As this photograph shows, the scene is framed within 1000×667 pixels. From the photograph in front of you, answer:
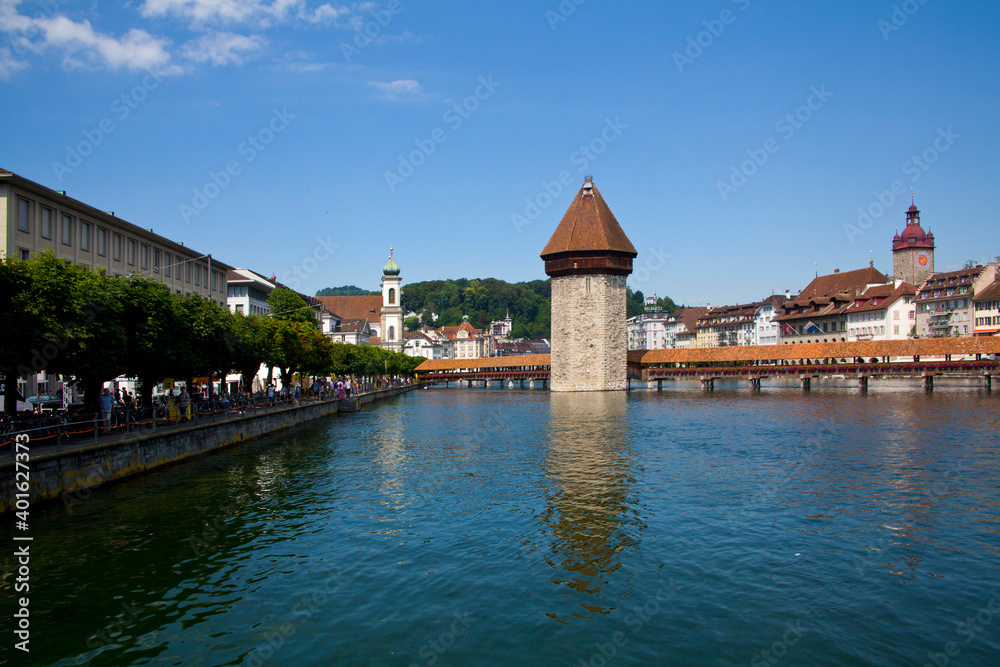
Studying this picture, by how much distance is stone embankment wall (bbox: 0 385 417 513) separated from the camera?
43.2 feet

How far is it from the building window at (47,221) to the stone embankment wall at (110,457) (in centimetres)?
972

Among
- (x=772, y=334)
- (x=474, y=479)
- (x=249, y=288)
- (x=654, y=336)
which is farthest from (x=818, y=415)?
(x=654, y=336)

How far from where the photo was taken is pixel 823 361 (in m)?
64.7

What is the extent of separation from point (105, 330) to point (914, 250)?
10045 centimetres

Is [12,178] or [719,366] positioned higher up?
[12,178]

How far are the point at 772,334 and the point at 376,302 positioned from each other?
57.5 meters

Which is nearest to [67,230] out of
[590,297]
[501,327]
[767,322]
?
[590,297]

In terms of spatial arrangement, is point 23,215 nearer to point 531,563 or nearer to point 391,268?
point 531,563

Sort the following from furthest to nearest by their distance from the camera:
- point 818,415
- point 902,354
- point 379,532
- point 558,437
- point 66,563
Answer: point 902,354 < point 818,415 < point 558,437 < point 379,532 < point 66,563

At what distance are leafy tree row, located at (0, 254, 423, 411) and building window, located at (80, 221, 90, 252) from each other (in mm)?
6978

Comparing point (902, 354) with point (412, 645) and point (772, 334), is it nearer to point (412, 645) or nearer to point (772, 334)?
point (772, 334)

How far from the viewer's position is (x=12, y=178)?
24297 millimetres

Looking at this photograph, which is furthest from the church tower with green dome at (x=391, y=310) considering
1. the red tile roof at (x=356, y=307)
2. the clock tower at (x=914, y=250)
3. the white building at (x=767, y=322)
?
the clock tower at (x=914, y=250)

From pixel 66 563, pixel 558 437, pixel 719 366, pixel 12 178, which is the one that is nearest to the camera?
pixel 66 563
